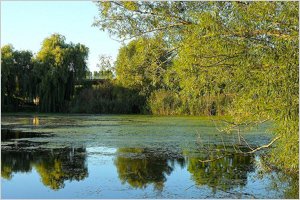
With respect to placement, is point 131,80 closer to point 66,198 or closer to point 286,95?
point 66,198

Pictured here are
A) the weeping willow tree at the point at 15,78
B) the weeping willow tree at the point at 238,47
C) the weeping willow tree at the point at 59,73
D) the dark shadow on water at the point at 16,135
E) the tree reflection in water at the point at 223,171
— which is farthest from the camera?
the weeping willow tree at the point at 15,78

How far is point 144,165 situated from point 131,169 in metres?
0.33

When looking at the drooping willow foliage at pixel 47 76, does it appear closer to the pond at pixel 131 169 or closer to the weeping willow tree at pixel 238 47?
the pond at pixel 131 169

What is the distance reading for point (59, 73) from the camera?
22.5 meters

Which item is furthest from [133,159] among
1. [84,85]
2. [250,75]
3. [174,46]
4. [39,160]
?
[84,85]

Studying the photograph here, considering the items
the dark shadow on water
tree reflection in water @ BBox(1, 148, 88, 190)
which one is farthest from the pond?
the dark shadow on water

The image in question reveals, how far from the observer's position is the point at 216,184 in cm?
644

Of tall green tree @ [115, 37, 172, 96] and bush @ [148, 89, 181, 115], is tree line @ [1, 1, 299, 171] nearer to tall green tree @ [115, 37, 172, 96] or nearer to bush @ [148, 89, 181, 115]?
tall green tree @ [115, 37, 172, 96]

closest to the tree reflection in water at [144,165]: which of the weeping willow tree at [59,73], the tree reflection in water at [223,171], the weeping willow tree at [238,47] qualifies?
the tree reflection in water at [223,171]

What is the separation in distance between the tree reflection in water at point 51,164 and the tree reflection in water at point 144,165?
0.62 meters

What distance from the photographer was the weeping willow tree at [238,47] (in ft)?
15.3

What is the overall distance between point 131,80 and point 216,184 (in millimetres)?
1748

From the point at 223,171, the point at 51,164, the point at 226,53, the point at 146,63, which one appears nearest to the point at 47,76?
the point at 51,164

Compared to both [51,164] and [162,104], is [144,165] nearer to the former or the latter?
[51,164]
